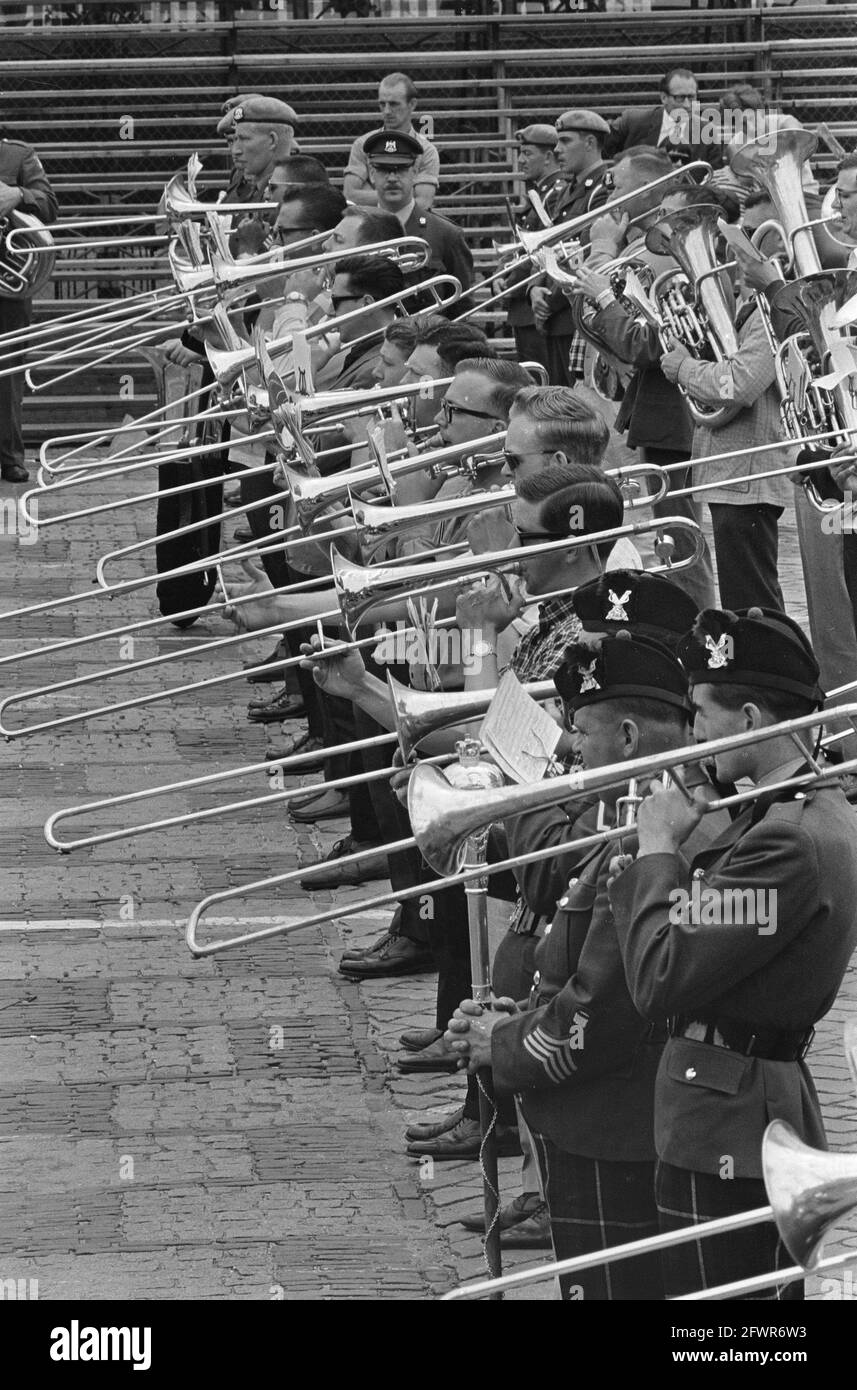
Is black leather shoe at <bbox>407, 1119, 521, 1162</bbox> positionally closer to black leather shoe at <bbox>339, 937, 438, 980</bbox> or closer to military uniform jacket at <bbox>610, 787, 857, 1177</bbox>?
black leather shoe at <bbox>339, 937, 438, 980</bbox>

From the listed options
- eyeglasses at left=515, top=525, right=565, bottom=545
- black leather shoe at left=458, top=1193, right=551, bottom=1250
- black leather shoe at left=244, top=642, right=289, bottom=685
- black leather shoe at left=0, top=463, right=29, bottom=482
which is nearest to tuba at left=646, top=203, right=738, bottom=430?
black leather shoe at left=244, top=642, right=289, bottom=685

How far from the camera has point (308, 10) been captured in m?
18.2

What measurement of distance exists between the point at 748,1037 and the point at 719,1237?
1.22ft

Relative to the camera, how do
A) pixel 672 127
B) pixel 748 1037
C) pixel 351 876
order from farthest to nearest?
pixel 672 127, pixel 351 876, pixel 748 1037

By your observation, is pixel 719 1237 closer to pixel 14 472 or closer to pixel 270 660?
pixel 270 660

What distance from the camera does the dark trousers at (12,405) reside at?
46.3 feet

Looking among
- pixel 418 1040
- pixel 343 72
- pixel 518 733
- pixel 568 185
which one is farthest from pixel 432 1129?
pixel 343 72

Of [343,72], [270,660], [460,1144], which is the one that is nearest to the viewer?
[460,1144]

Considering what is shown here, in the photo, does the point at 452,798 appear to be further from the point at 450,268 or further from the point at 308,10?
the point at 308,10

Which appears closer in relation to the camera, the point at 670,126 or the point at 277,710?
the point at 277,710

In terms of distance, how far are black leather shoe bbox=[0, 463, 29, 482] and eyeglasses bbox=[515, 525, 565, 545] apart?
30.6 ft

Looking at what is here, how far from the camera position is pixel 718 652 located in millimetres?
3930
